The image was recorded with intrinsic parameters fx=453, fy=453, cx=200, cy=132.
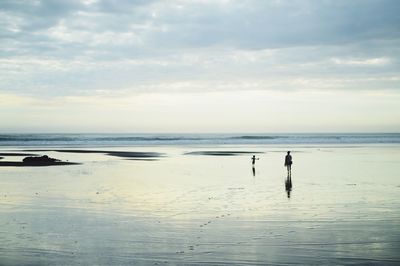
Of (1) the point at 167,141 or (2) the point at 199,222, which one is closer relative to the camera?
(2) the point at 199,222

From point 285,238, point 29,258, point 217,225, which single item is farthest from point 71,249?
point 285,238

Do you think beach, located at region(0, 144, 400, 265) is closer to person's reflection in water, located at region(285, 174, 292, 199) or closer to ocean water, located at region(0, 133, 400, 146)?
person's reflection in water, located at region(285, 174, 292, 199)

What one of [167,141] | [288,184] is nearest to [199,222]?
[288,184]

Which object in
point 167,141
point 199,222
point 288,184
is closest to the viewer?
point 199,222

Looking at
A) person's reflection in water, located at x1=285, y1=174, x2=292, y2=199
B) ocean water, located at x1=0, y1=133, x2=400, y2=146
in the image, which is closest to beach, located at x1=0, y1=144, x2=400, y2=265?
person's reflection in water, located at x1=285, y1=174, x2=292, y2=199

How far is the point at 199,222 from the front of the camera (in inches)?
545

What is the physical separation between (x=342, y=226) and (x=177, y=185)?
37.1 ft

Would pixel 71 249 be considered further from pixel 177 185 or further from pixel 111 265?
pixel 177 185

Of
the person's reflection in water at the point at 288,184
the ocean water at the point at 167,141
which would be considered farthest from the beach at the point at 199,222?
the ocean water at the point at 167,141

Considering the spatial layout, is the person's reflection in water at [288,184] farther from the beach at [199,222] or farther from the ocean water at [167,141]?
the ocean water at [167,141]

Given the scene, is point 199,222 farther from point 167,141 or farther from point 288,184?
point 167,141

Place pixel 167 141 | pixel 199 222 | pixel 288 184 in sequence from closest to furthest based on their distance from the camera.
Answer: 1. pixel 199 222
2. pixel 288 184
3. pixel 167 141

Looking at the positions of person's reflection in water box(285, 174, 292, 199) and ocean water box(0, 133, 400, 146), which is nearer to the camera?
person's reflection in water box(285, 174, 292, 199)

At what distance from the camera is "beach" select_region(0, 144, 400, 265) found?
1020cm
